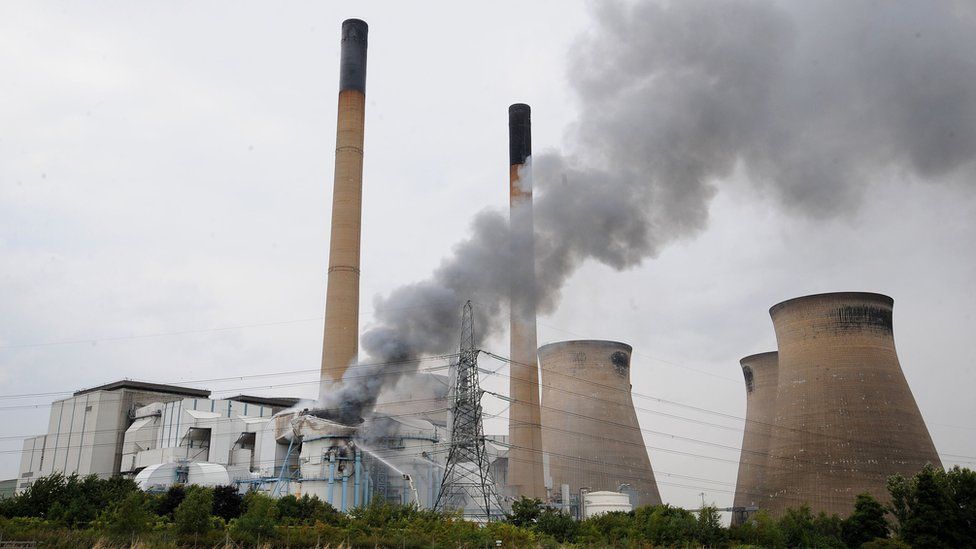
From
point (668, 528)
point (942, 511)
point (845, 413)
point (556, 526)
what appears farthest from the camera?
point (845, 413)

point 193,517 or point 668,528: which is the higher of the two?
point 193,517

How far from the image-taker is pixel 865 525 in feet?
90.0

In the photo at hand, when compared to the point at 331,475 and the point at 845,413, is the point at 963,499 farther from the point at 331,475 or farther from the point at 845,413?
the point at 331,475

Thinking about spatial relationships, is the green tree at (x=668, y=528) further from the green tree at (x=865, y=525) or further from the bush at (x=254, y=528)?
the bush at (x=254, y=528)

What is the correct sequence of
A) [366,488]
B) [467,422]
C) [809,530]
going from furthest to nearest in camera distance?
[366,488]
[467,422]
[809,530]

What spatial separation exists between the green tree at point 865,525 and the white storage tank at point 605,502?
10.3 metres

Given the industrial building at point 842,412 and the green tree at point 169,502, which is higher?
the industrial building at point 842,412

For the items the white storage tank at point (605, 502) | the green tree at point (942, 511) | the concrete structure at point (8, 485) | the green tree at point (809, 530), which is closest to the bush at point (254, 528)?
the green tree at point (809, 530)

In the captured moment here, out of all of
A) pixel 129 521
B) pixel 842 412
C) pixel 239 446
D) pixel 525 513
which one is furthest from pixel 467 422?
pixel 842 412

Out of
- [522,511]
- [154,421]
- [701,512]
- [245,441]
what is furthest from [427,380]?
[701,512]

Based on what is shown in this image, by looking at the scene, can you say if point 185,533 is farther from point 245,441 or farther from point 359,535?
point 245,441

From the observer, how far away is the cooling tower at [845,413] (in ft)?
108

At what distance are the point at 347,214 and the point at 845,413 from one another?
23.3 meters

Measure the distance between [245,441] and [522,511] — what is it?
19163 millimetres
